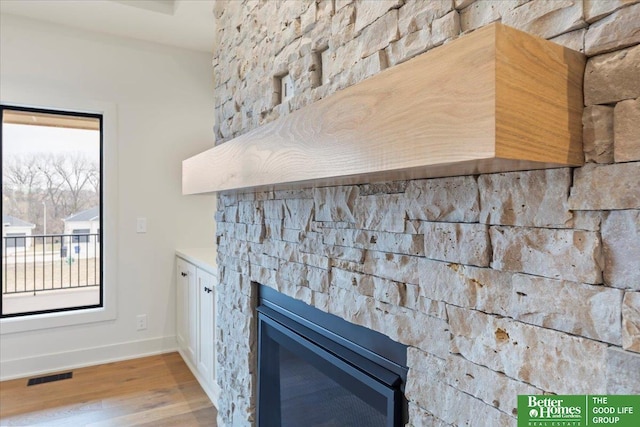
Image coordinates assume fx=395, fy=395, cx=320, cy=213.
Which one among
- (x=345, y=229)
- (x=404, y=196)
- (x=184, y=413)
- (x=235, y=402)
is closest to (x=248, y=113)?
(x=345, y=229)

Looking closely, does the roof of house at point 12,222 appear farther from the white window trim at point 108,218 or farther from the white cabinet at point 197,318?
the white cabinet at point 197,318

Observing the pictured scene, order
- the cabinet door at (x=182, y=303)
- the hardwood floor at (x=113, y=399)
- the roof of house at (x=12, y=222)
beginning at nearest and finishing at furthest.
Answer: the hardwood floor at (x=113, y=399)
the roof of house at (x=12, y=222)
the cabinet door at (x=182, y=303)

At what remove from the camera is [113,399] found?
8.51ft

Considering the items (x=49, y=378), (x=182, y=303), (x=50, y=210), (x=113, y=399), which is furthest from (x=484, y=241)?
(x=50, y=210)

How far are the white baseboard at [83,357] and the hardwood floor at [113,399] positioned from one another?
2.6 inches

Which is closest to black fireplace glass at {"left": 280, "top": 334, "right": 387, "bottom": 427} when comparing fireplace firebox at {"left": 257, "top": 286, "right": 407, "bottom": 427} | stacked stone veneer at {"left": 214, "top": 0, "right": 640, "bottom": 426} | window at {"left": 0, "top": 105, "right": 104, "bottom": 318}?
fireplace firebox at {"left": 257, "top": 286, "right": 407, "bottom": 427}

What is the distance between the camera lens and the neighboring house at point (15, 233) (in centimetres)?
299

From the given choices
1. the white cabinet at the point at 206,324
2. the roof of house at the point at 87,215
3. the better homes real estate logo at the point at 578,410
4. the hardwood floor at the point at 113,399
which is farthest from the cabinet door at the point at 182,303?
the better homes real estate logo at the point at 578,410

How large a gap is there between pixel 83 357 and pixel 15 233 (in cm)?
109

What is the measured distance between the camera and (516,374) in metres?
0.67

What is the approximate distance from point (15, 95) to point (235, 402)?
8.83 feet

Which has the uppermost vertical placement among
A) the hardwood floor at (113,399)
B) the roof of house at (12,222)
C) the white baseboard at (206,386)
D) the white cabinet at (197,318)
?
the roof of house at (12,222)

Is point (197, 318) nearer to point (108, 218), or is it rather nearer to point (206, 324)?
point (206, 324)

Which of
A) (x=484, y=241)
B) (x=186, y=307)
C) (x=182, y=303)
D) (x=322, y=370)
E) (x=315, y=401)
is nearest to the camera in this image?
(x=484, y=241)
